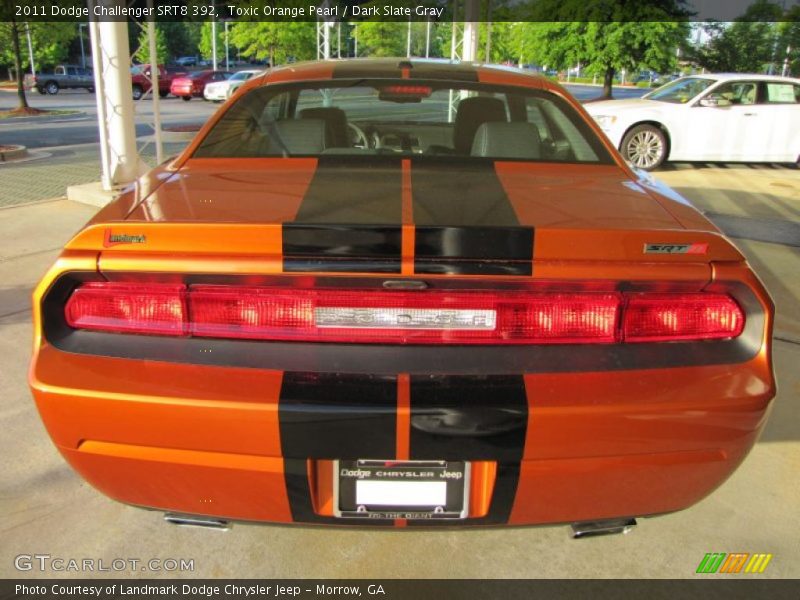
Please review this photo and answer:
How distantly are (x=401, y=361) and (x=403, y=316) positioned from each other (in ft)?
0.40

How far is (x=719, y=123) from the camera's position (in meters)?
10.5

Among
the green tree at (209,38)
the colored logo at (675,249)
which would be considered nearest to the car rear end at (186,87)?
the colored logo at (675,249)

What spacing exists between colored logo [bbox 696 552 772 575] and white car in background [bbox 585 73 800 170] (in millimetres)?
9050

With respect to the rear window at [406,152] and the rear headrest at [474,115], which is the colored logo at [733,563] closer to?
the rear window at [406,152]

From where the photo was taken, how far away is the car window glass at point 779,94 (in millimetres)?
10578

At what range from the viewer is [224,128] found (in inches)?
111

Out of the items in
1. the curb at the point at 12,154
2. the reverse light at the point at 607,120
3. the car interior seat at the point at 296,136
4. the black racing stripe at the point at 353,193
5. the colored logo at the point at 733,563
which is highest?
the car interior seat at the point at 296,136

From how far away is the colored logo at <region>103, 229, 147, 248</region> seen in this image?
181 cm

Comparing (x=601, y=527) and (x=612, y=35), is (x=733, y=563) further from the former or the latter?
(x=612, y=35)

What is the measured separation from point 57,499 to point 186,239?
4.40 ft

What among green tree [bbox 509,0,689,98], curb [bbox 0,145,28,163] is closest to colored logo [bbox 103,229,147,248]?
curb [bbox 0,145,28,163]

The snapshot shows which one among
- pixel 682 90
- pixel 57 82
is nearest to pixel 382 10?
pixel 57 82

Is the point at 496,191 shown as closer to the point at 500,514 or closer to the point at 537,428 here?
the point at 537,428
